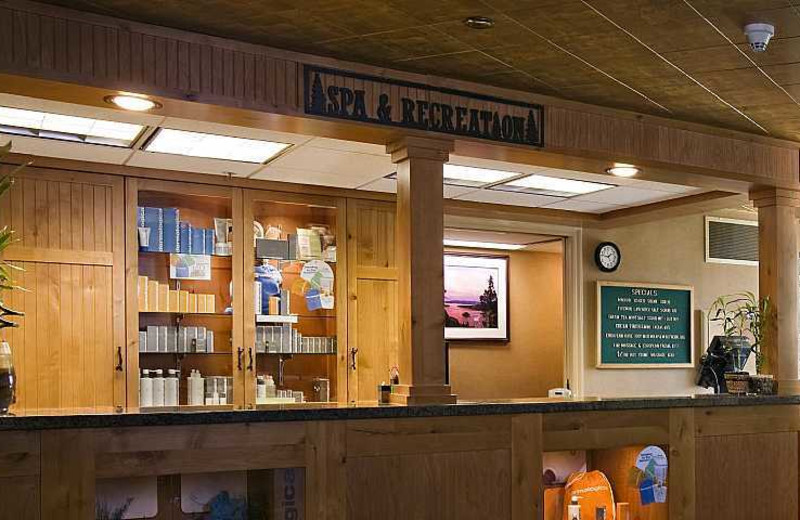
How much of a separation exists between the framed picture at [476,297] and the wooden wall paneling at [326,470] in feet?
17.6

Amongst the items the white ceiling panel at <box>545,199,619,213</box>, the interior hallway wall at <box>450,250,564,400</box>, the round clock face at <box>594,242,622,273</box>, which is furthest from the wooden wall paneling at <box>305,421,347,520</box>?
the interior hallway wall at <box>450,250,564,400</box>

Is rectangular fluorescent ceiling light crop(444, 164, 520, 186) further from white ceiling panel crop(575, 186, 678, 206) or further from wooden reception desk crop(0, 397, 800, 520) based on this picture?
wooden reception desk crop(0, 397, 800, 520)

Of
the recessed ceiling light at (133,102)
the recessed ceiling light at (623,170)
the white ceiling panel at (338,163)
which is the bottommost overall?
the recessed ceiling light at (623,170)

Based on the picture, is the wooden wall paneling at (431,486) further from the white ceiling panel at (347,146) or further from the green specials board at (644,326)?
the green specials board at (644,326)

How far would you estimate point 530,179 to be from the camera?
6.54 m

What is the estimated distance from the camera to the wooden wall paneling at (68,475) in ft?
11.0

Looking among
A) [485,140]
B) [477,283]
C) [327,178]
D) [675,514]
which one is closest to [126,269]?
[327,178]

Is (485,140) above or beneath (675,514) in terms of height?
above

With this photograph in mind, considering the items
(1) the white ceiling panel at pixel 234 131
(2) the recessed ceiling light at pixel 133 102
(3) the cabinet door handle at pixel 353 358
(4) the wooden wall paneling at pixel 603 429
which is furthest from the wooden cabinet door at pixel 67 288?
(4) the wooden wall paneling at pixel 603 429

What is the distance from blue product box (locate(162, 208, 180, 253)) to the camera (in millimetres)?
6277

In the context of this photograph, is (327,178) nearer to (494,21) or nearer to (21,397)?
(21,397)

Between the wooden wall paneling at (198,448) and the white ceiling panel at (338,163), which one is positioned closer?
the wooden wall paneling at (198,448)

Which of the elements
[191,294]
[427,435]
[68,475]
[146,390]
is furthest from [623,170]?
[68,475]

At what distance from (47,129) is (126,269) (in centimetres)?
117
